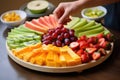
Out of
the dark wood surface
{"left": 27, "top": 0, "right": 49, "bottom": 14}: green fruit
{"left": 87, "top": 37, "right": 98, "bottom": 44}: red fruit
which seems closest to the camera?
the dark wood surface

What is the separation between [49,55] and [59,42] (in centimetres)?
13

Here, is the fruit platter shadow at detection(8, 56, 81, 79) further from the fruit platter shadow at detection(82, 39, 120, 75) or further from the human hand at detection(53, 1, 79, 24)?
the human hand at detection(53, 1, 79, 24)

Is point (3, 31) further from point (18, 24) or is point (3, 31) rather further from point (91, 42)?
point (91, 42)

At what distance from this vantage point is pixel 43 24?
1.44 m

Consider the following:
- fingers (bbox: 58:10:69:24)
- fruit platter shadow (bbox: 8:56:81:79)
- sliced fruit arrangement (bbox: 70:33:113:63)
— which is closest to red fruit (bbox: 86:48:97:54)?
sliced fruit arrangement (bbox: 70:33:113:63)

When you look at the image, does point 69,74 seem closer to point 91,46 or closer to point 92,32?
point 91,46

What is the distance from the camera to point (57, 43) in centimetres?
124

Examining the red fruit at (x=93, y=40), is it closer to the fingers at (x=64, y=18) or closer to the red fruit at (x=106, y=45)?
the red fruit at (x=106, y=45)

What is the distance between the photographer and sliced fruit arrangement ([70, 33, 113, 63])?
3.77ft

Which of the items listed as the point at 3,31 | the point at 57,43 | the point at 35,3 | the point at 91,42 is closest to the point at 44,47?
the point at 57,43

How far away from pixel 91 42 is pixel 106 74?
17cm

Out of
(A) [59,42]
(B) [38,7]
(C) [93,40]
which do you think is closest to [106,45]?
(C) [93,40]

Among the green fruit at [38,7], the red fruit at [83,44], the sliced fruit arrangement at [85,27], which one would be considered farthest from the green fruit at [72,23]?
the green fruit at [38,7]

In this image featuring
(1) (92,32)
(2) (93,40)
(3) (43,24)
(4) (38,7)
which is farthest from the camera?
(4) (38,7)
